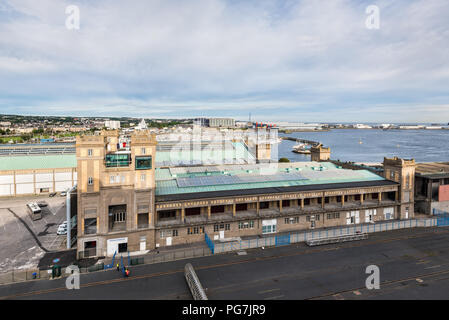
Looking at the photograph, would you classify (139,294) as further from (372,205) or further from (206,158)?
(206,158)

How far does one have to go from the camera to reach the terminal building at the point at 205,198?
145ft

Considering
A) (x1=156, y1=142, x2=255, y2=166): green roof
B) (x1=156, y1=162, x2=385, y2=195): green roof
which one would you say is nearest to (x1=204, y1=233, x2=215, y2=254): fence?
(x1=156, y1=162, x2=385, y2=195): green roof

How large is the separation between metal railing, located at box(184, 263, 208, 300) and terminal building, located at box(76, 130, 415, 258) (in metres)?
12.6

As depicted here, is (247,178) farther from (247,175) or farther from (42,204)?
(42,204)

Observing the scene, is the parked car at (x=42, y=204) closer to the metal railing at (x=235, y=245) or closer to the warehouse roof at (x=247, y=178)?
the warehouse roof at (x=247, y=178)

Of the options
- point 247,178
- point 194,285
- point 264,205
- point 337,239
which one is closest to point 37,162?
point 247,178

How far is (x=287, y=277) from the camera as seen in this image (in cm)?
3759

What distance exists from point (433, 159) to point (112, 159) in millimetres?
214535

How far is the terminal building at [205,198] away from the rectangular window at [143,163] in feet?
0.54

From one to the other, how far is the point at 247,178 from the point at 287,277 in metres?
26.5

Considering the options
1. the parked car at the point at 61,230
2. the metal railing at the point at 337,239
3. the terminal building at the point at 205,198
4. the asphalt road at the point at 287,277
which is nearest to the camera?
the asphalt road at the point at 287,277

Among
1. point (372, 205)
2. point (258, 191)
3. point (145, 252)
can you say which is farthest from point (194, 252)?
point (372, 205)

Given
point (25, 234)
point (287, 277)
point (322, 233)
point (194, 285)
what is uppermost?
point (322, 233)

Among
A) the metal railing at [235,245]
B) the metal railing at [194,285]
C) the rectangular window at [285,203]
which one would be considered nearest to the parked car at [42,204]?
the metal railing at [235,245]
